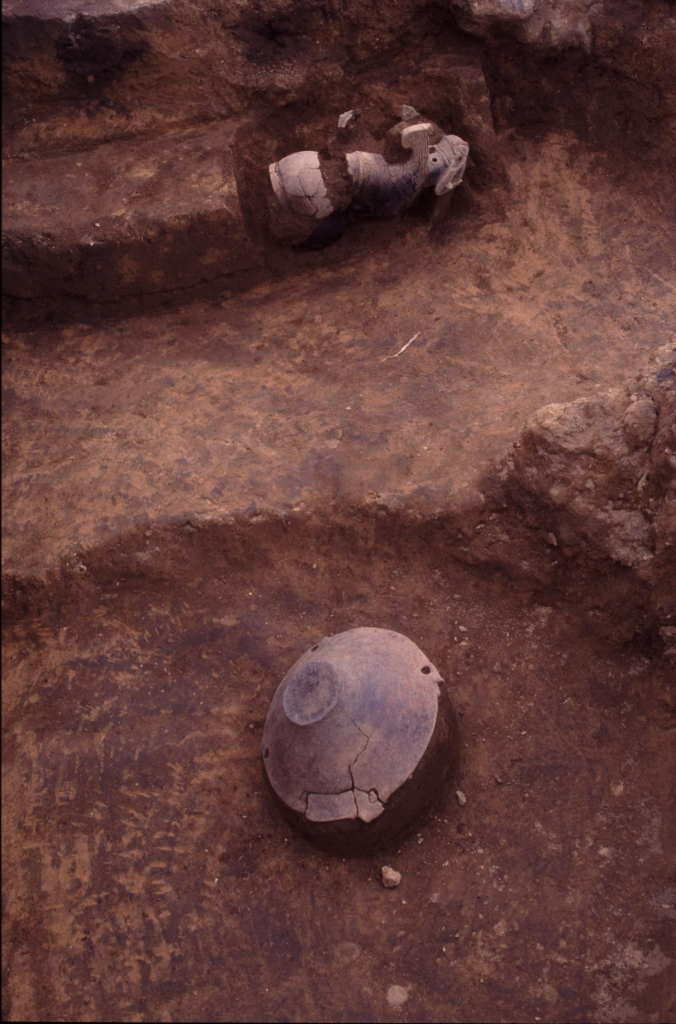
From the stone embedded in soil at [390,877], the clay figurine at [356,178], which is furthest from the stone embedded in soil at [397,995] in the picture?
the clay figurine at [356,178]

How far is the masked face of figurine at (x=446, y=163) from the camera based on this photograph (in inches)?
197

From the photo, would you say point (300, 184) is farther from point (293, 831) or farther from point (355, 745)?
point (293, 831)

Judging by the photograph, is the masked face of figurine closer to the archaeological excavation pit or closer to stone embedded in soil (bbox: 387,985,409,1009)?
the archaeological excavation pit

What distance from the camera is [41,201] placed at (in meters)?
4.79

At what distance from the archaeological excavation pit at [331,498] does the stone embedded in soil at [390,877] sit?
0.04ft

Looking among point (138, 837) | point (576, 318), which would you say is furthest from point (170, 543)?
point (576, 318)

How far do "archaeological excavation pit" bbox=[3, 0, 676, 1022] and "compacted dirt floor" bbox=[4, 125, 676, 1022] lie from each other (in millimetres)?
17

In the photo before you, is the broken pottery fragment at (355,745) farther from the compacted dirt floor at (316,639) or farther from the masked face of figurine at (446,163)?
the masked face of figurine at (446,163)

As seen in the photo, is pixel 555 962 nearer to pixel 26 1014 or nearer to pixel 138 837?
pixel 138 837

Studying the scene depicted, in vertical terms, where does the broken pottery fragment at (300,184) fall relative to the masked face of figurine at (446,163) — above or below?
below

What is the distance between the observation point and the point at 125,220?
4719 mm

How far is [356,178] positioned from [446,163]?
2.04 ft

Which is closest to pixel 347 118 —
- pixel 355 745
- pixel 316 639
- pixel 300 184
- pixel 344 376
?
pixel 300 184

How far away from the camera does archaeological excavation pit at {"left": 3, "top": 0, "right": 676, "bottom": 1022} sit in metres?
3.11
